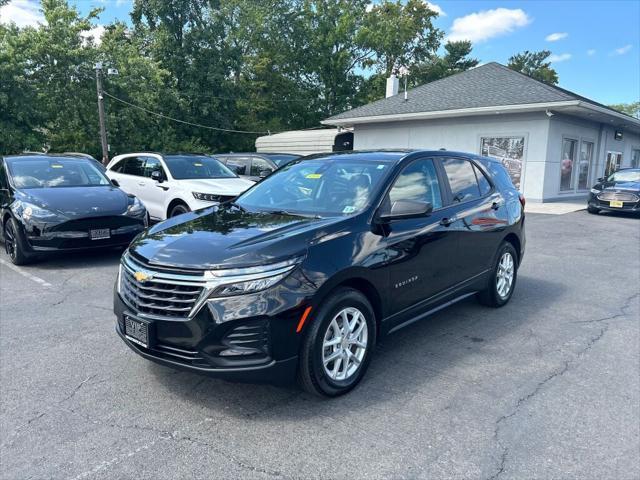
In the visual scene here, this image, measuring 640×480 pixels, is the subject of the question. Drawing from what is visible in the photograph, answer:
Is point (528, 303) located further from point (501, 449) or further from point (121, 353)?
point (121, 353)

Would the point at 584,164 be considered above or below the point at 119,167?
above

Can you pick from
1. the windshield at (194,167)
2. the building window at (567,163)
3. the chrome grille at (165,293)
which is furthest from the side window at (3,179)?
the building window at (567,163)

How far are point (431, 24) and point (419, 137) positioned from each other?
30605 millimetres

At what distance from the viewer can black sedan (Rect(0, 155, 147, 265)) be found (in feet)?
22.5

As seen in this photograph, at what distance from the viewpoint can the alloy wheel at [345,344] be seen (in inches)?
127

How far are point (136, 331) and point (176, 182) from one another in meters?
6.55

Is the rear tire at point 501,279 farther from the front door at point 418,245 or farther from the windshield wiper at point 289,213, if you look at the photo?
the windshield wiper at point 289,213

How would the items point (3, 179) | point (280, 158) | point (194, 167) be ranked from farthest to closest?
point (280, 158)
point (194, 167)
point (3, 179)

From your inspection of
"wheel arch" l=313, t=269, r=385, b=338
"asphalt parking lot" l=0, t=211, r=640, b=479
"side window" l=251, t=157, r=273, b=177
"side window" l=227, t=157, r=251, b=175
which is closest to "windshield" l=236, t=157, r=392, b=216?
"wheel arch" l=313, t=269, r=385, b=338

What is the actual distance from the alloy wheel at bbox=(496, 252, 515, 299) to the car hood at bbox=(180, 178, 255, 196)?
488cm

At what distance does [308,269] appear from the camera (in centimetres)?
304

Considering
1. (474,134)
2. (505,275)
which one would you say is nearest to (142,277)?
(505,275)

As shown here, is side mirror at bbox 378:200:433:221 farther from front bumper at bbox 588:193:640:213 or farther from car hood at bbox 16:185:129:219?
front bumper at bbox 588:193:640:213

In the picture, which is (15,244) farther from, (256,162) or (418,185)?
(256,162)
